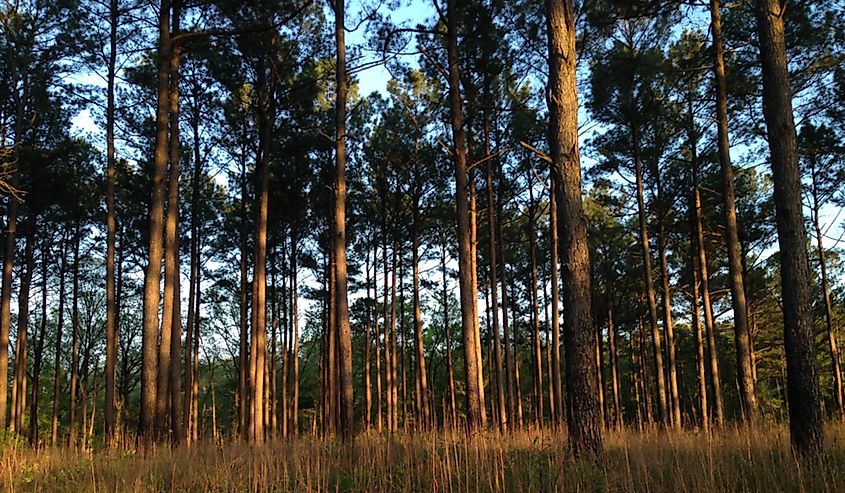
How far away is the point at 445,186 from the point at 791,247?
1358cm

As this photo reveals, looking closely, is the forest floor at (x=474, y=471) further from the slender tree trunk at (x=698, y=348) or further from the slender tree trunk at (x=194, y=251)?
the slender tree trunk at (x=194, y=251)

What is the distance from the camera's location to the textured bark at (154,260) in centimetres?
905

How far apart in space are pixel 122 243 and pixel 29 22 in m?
8.07

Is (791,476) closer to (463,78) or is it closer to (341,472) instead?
(341,472)

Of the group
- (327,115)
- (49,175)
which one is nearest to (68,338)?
(49,175)

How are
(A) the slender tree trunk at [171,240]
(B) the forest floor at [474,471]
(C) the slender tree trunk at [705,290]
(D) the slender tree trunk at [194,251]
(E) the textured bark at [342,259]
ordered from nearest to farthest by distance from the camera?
(B) the forest floor at [474,471] → (E) the textured bark at [342,259] → (A) the slender tree trunk at [171,240] → (C) the slender tree trunk at [705,290] → (D) the slender tree trunk at [194,251]

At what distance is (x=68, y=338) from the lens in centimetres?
3081

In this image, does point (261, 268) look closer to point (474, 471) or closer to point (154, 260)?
point (154, 260)

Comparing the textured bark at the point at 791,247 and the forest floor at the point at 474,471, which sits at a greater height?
the textured bark at the point at 791,247

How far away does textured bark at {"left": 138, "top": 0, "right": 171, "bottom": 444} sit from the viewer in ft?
29.7

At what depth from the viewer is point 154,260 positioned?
30.8 ft

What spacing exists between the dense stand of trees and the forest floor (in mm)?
453

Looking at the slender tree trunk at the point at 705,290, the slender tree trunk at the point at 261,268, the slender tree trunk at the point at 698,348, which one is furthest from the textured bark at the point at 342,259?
the slender tree trunk at the point at 698,348

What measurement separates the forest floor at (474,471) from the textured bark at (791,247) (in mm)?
338
